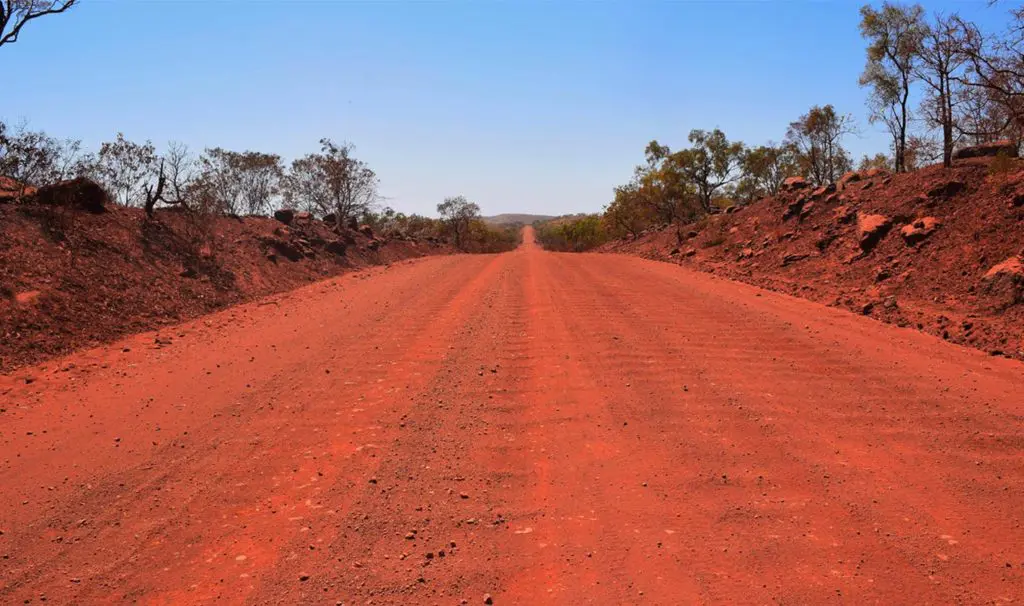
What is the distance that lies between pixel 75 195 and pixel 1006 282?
19.4 meters

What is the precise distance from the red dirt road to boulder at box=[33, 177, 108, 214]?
706 centimetres

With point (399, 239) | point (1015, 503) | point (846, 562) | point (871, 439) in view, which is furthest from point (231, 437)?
point (399, 239)

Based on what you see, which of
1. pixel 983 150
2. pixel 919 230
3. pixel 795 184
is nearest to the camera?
pixel 919 230

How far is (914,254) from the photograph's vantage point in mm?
12609

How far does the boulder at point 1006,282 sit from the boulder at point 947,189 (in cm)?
450

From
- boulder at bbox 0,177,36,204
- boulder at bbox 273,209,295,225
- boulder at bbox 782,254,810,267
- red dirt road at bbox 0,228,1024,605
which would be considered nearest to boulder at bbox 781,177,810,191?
boulder at bbox 782,254,810,267

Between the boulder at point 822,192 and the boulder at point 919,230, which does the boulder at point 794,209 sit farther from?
the boulder at point 919,230

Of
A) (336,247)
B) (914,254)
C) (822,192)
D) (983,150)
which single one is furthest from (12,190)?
(983,150)

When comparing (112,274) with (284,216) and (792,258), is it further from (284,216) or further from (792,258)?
(792,258)

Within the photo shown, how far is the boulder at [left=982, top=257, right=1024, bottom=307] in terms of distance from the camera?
930cm

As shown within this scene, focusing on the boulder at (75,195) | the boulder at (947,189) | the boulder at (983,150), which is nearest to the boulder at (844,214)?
the boulder at (947,189)

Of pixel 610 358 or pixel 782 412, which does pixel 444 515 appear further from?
pixel 610 358

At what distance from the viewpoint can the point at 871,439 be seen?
532 centimetres

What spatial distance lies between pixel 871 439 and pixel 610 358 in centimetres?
332
